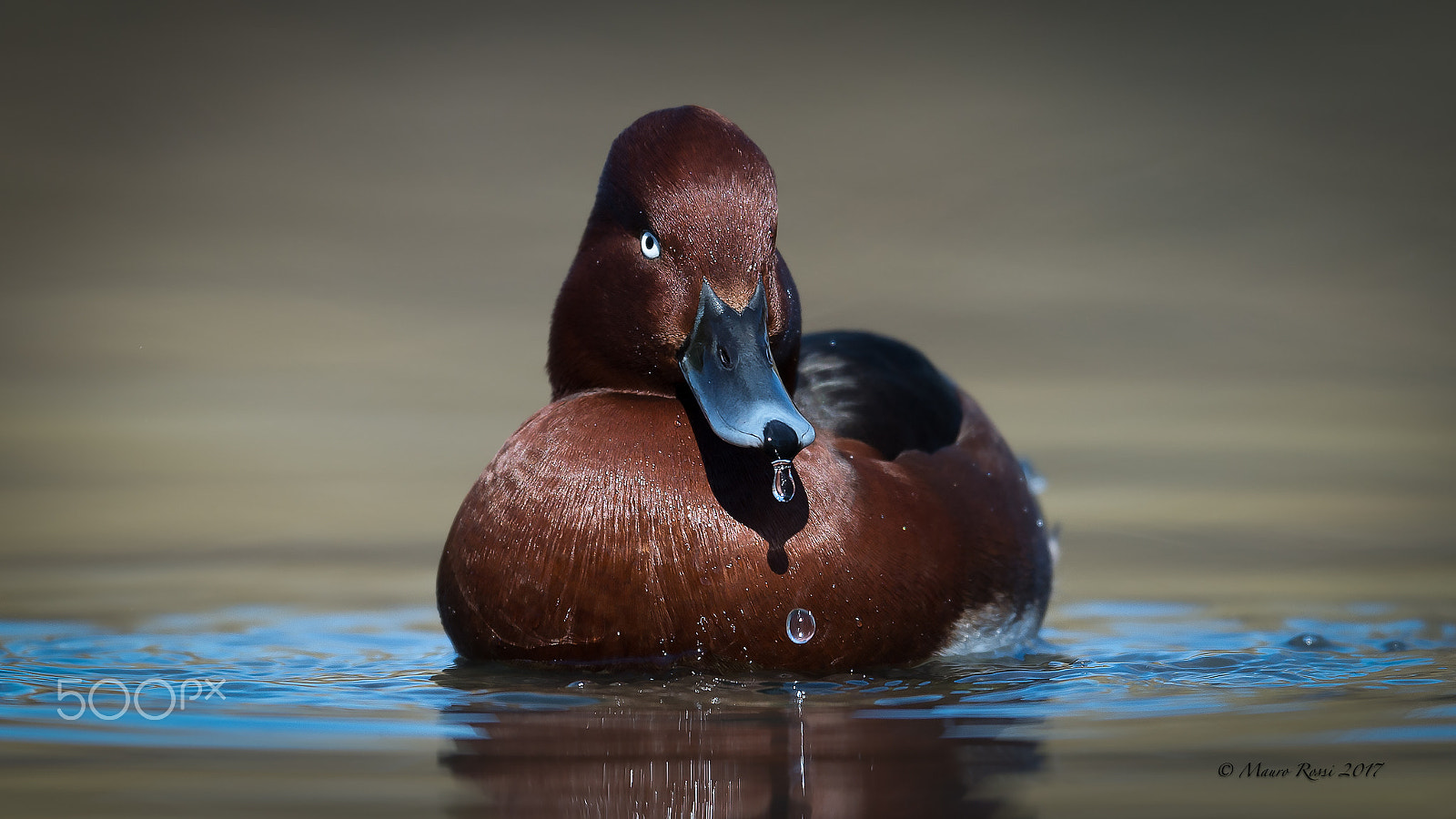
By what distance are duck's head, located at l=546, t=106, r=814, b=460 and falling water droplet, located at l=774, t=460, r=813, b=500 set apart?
0.07 metres

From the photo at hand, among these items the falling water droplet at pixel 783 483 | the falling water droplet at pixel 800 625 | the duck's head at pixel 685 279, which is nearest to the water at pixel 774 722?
the falling water droplet at pixel 800 625

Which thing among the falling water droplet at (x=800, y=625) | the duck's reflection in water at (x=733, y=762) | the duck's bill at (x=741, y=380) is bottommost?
the duck's reflection in water at (x=733, y=762)

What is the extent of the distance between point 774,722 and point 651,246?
1.35 m

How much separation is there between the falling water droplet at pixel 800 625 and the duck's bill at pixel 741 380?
0.37 m

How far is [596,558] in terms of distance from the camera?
435 cm

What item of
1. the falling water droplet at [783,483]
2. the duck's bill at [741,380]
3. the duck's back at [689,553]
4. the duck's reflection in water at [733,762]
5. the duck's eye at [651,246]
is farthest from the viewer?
the duck's eye at [651,246]

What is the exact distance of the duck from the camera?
4.33 metres

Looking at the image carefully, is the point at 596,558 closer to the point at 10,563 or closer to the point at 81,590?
the point at 81,590

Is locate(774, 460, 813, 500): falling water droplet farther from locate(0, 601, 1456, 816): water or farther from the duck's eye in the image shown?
the duck's eye

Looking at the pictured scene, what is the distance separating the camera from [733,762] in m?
3.40

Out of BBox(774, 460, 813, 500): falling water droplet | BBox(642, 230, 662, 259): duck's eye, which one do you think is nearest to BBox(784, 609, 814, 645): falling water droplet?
BBox(774, 460, 813, 500): falling water droplet

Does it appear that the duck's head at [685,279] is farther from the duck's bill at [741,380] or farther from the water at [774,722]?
the water at [774,722]

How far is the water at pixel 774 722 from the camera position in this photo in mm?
Result: 3174

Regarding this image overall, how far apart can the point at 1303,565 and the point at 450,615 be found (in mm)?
3472
